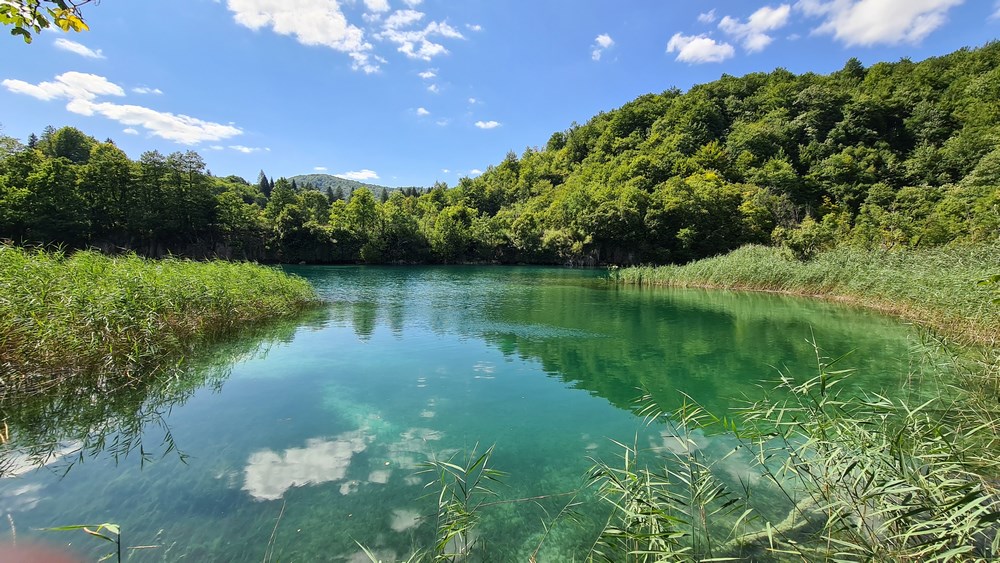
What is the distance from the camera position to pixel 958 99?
2168 inches

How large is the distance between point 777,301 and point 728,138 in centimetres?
6036

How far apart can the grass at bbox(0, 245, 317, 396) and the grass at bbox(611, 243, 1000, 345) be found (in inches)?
508

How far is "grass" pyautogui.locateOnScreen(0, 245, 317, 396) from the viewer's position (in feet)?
21.9

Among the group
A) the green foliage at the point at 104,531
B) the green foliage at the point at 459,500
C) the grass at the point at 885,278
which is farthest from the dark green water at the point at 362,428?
the grass at the point at 885,278

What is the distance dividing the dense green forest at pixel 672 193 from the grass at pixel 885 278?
1076 cm

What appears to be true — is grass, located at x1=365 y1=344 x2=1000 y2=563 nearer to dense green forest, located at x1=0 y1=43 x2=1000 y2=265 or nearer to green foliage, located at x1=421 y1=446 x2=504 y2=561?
green foliage, located at x1=421 y1=446 x2=504 y2=561

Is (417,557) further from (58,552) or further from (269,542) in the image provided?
(58,552)

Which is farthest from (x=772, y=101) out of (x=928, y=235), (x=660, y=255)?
(x=928, y=235)

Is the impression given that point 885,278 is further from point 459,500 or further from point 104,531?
point 104,531

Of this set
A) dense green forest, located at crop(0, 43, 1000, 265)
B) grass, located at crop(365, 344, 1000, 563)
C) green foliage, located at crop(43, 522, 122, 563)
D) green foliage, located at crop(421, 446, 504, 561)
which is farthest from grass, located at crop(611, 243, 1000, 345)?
dense green forest, located at crop(0, 43, 1000, 265)

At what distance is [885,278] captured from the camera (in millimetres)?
16938

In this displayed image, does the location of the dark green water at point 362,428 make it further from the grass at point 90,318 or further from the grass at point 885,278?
the grass at point 885,278

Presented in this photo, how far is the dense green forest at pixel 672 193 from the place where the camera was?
Result: 41906 mm

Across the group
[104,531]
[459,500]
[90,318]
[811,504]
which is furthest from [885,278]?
[90,318]
